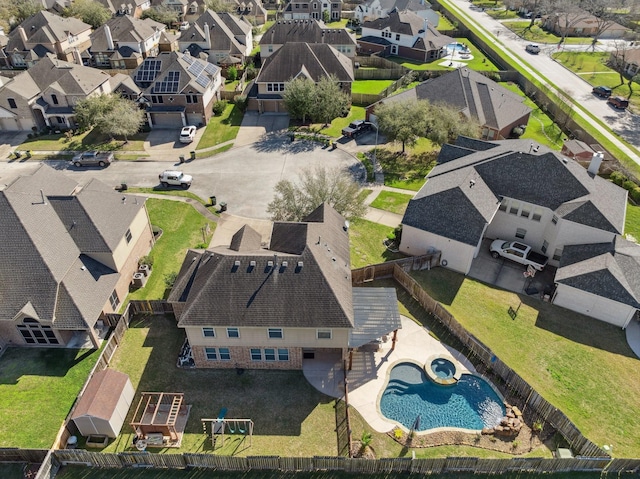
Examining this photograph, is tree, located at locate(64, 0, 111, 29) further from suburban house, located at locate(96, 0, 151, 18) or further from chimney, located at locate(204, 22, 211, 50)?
chimney, located at locate(204, 22, 211, 50)

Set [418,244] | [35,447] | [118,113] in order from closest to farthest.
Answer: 1. [35,447]
2. [418,244]
3. [118,113]

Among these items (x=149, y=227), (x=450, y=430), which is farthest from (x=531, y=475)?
(x=149, y=227)

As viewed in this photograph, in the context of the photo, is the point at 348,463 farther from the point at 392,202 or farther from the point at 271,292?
the point at 392,202

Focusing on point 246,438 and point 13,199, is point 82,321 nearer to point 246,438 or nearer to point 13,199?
point 13,199

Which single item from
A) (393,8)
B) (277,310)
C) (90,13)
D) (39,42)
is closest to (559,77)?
(393,8)

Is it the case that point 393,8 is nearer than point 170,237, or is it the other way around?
point 170,237
